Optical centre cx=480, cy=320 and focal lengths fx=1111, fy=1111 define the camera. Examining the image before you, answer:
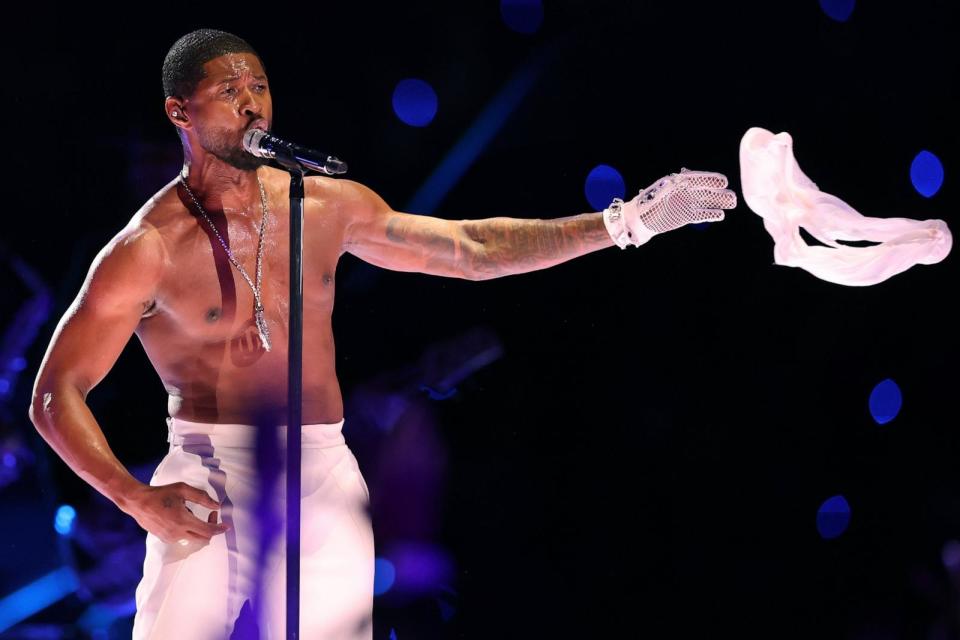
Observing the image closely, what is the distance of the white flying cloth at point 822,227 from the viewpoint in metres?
1.96

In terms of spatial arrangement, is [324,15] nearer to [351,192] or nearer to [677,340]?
[351,192]

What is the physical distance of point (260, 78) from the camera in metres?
2.07

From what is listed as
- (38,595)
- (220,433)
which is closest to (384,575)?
(38,595)

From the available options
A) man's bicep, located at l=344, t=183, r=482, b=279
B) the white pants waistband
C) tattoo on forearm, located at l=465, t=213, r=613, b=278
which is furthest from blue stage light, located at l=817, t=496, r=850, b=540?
the white pants waistband

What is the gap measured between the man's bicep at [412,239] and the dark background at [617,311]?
0.59m

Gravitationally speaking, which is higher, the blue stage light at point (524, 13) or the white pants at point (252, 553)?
the blue stage light at point (524, 13)

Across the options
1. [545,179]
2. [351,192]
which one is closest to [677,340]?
[545,179]

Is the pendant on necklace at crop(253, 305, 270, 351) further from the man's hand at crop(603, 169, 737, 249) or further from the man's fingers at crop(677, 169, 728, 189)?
the man's fingers at crop(677, 169, 728, 189)

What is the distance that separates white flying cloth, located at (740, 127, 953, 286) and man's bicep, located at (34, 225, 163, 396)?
3.65 ft

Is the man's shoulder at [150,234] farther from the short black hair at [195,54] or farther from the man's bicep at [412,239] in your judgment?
the man's bicep at [412,239]

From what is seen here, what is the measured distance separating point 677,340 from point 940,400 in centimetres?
68

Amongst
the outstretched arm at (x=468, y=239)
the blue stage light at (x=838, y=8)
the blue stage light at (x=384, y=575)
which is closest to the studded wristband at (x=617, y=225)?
the outstretched arm at (x=468, y=239)

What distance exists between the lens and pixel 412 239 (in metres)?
2.24

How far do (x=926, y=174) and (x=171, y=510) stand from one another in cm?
200
